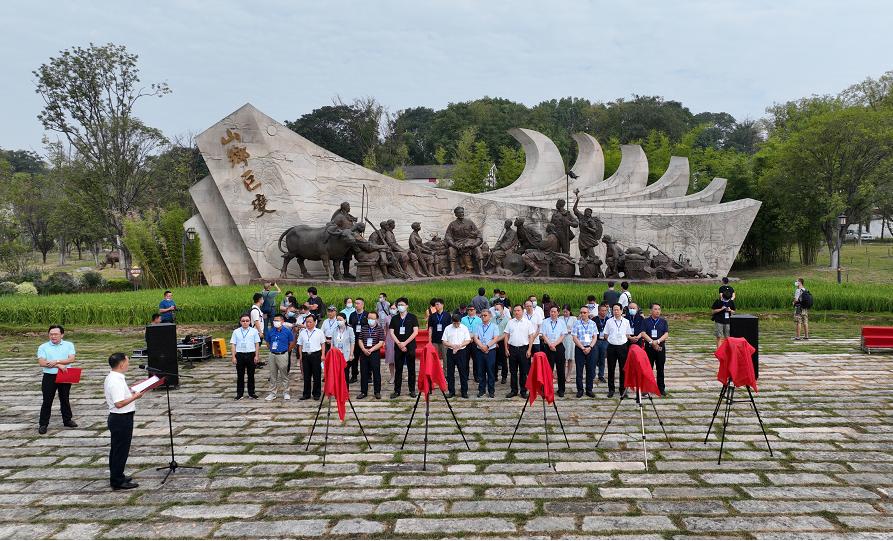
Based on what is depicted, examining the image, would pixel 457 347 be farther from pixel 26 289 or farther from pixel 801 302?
pixel 26 289

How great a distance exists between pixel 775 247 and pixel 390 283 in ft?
66.3

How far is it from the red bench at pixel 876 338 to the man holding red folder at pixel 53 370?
1239 centimetres

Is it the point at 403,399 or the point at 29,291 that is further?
the point at 29,291

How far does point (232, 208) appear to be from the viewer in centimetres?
1961

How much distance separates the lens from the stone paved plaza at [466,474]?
4625mm

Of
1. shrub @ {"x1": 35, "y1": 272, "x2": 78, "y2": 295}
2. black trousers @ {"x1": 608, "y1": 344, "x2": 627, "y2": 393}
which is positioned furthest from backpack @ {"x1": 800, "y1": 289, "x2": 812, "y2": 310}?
shrub @ {"x1": 35, "y1": 272, "x2": 78, "y2": 295}

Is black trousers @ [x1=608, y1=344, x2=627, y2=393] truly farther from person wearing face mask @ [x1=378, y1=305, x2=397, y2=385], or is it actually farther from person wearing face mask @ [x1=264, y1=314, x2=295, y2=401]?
person wearing face mask @ [x1=264, y1=314, x2=295, y2=401]

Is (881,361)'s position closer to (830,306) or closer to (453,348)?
(830,306)

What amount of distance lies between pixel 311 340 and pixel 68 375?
2.83 metres

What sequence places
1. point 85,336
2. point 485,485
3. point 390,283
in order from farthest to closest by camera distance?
point 390,283
point 85,336
point 485,485

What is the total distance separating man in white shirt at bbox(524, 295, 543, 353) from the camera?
351 inches

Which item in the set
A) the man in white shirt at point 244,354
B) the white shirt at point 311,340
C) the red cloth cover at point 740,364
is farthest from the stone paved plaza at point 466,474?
the white shirt at point 311,340

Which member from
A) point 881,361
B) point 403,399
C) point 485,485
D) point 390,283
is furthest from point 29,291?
point 881,361

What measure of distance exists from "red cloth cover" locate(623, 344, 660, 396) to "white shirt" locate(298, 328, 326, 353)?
4127mm
